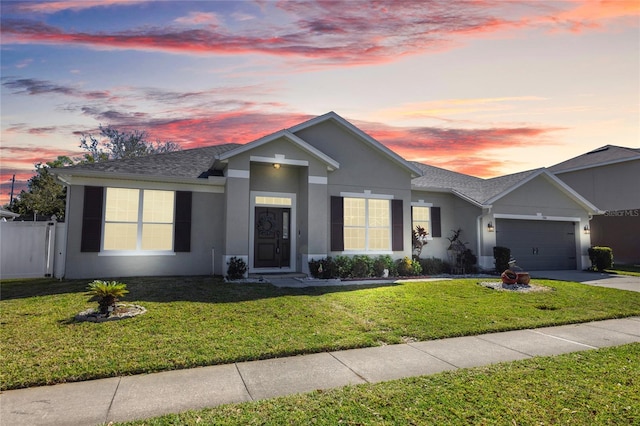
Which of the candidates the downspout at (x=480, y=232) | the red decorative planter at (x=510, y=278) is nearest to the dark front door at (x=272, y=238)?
the red decorative planter at (x=510, y=278)

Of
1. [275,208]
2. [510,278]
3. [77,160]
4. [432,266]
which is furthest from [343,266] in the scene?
[77,160]

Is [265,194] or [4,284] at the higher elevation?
[265,194]

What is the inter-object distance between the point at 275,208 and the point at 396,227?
486 centimetres

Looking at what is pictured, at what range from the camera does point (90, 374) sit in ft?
13.8

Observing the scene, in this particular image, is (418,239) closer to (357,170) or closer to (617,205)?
(357,170)

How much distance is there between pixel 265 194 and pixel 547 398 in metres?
10.5

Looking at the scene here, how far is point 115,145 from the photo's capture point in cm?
3319

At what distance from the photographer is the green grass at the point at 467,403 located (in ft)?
10.6

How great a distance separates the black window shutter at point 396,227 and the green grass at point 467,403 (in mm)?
9447

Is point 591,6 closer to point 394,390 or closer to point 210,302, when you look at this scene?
point 394,390

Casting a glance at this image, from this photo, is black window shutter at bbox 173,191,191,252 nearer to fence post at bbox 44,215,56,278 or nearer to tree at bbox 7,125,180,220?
fence post at bbox 44,215,56,278

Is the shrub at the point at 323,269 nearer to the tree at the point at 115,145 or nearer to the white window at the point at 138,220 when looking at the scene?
the white window at the point at 138,220

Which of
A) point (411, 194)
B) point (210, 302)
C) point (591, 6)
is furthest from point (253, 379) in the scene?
point (411, 194)

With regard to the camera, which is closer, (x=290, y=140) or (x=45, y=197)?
(x=290, y=140)
